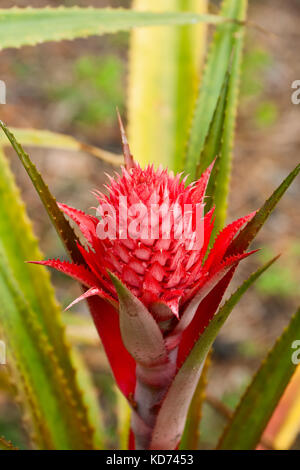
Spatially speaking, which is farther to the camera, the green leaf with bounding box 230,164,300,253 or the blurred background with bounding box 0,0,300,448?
the blurred background with bounding box 0,0,300,448

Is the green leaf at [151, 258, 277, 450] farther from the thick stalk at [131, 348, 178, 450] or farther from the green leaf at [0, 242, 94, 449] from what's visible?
the green leaf at [0, 242, 94, 449]

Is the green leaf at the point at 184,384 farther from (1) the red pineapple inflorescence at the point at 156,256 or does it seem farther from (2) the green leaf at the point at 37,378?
(2) the green leaf at the point at 37,378

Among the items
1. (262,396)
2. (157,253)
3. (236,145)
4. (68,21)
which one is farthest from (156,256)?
(236,145)

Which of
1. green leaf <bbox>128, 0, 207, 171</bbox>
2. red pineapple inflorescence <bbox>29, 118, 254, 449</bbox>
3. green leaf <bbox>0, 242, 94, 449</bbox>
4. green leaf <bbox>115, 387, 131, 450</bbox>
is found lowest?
green leaf <bbox>115, 387, 131, 450</bbox>

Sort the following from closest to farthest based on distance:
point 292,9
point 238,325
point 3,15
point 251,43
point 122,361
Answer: point 122,361 → point 3,15 → point 238,325 → point 251,43 → point 292,9

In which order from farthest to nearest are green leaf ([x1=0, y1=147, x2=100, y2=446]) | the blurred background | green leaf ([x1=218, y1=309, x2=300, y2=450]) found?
the blurred background
green leaf ([x1=0, y1=147, x2=100, y2=446])
green leaf ([x1=218, y1=309, x2=300, y2=450])

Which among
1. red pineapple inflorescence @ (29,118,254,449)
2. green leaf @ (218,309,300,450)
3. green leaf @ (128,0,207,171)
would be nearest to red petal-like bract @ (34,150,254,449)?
red pineapple inflorescence @ (29,118,254,449)
